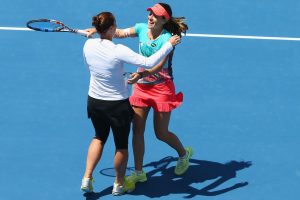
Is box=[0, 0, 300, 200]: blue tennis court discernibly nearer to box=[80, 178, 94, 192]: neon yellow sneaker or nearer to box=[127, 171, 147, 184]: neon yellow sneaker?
box=[127, 171, 147, 184]: neon yellow sneaker

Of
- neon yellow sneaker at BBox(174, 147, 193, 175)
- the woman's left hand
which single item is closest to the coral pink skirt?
the woman's left hand

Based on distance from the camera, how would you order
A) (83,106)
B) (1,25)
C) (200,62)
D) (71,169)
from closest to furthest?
(71,169) < (83,106) < (200,62) < (1,25)

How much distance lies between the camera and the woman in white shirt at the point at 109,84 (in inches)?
253

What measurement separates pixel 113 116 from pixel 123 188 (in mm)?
891

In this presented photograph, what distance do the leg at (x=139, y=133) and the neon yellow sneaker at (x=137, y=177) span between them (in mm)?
78

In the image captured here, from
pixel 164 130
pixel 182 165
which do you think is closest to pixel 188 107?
pixel 182 165

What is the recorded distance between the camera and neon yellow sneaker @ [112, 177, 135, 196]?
7.06m

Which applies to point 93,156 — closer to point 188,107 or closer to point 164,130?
point 164,130

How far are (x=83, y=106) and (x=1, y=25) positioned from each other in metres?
2.47

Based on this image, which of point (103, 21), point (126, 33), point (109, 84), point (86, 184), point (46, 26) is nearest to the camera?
point (103, 21)

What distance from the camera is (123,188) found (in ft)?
23.4

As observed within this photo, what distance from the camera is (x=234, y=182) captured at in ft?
24.1

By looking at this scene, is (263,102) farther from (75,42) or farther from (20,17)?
(20,17)

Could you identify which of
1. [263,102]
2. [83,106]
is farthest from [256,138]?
[83,106]
